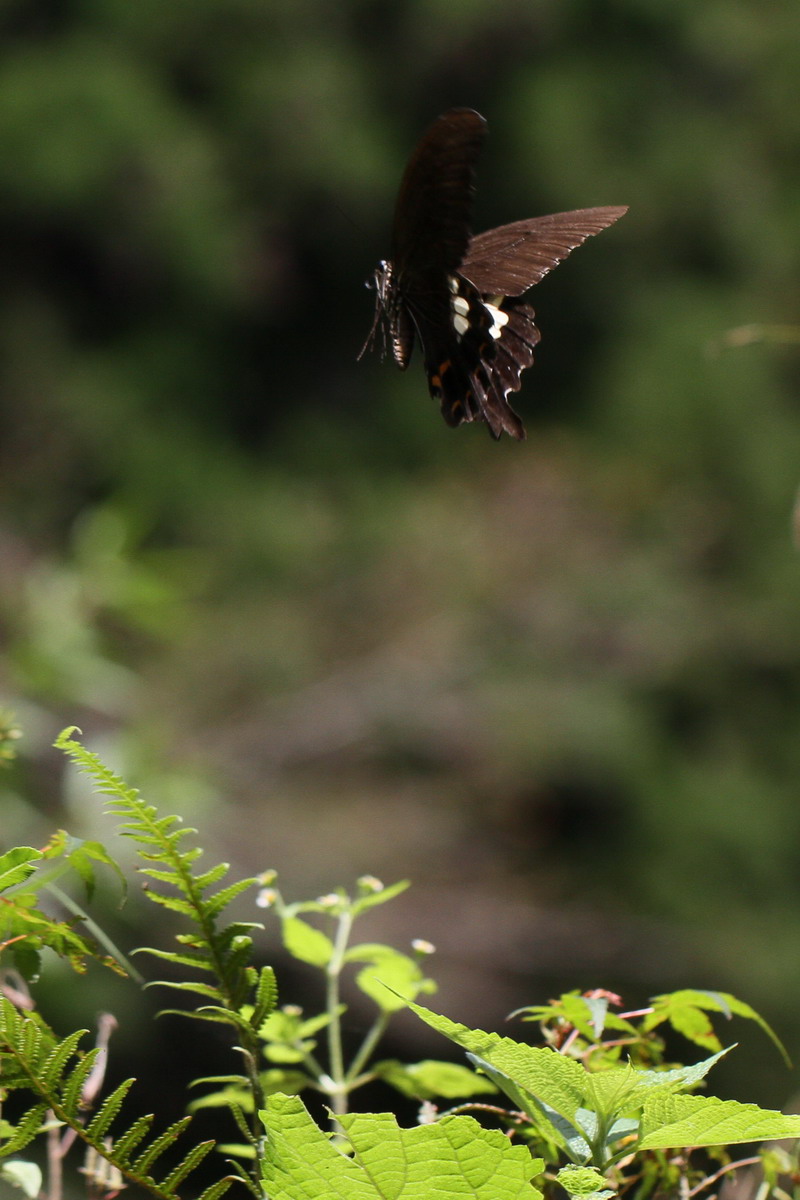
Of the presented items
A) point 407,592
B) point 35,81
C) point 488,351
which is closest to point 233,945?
point 488,351

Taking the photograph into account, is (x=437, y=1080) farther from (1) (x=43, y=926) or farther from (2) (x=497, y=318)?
(2) (x=497, y=318)

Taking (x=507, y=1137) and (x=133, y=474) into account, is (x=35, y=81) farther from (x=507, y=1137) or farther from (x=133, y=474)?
(x=507, y=1137)

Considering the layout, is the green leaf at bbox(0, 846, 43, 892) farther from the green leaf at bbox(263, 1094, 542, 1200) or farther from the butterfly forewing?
the butterfly forewing

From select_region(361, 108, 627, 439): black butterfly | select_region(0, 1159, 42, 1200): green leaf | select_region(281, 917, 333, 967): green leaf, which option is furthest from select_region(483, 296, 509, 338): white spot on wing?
select_region(0, 1159, 42, 1200): green leaf

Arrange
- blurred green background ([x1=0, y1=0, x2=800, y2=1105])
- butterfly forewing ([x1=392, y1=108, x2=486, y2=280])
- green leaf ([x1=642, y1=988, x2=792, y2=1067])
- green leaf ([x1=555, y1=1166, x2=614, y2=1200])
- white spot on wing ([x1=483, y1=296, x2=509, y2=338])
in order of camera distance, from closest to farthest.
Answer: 1. green leaf ([x1=555, y1=1166, x2=614, y2=1200])
2. green leaf ([x1=642, y1=988, x2=792, y2=1067])
3. butterfly forewing ([x1=392, y1=108, x2=486, y2=280])
4. white spot on wing ([x1=483, y1=296, x2=509, y2=338])
5. blurred green background ([x1=0, y1=0, x2=800, y2=1105])

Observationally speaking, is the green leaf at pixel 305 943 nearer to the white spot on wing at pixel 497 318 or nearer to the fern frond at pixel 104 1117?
the fern frond at pixel 104 1117

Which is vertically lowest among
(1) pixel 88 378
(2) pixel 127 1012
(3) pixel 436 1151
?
(2) pixel 127 1012

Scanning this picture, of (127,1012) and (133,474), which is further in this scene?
(133,474)

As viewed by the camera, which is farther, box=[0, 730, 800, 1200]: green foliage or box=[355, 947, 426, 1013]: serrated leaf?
box=[355, 947, 426, 1013]: serrated leaf
